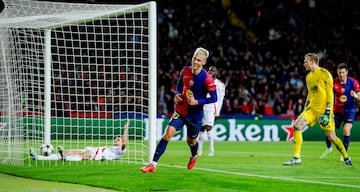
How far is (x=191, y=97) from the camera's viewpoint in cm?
1274

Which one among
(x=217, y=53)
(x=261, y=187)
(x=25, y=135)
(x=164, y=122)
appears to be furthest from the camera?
(x=217, y=53)

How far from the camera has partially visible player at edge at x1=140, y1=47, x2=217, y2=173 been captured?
12.7 meters

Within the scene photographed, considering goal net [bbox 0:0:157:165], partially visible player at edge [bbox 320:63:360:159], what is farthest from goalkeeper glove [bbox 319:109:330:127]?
goal net [bbox 0:0:157:165]

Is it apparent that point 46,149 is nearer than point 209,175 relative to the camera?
No

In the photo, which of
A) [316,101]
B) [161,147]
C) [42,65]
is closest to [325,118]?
[316,101]

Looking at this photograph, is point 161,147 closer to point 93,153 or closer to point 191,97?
point 191,97

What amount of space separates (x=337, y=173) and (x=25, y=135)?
254 inches

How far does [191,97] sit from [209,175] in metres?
1.34

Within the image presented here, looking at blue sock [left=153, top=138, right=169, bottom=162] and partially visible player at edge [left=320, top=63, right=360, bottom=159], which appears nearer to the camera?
blue sock [left=153, top=138, right=169, bottom=162]

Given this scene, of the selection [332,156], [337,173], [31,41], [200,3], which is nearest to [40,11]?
[31,41]

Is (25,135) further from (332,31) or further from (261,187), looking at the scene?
(332,31)

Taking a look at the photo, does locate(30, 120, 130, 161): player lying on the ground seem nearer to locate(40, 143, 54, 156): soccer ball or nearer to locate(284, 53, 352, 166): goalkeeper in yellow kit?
locate(40, 143, 54, 156): soccer ball

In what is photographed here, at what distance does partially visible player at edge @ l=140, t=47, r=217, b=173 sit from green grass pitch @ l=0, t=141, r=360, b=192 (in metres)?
0.55

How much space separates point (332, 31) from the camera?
36094 mm
